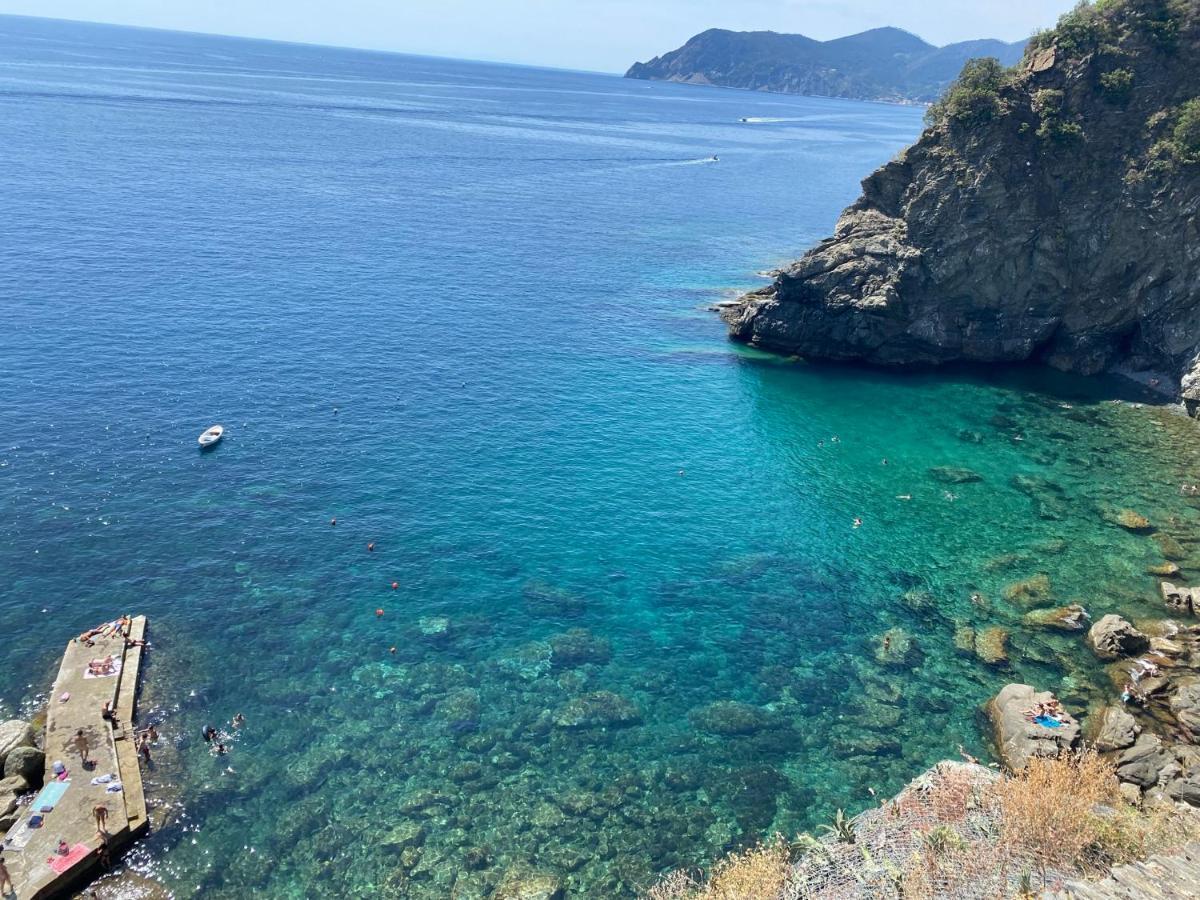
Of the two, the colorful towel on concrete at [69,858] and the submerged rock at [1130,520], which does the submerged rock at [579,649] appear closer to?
the colorful towel on concrete at [69,858]

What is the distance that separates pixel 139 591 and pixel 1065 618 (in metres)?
61.2

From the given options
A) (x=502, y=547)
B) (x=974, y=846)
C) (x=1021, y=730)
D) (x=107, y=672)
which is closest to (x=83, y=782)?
(x=107, y=672)

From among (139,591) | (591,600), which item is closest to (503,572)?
(591,600)

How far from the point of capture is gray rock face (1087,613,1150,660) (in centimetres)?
4856

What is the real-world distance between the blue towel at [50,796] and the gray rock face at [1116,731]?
5155 cm

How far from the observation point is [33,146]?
152500 millimetres

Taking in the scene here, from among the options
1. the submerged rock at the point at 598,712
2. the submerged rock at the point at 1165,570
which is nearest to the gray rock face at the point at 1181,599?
the submerged rock at the point at 1165,570

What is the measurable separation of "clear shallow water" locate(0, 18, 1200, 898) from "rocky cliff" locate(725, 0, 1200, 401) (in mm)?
6086

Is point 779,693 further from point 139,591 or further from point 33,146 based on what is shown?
point 33,146

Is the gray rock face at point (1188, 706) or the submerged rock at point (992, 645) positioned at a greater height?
the gray rock face at point (1188, 706)

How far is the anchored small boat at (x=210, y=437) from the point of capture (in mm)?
66438

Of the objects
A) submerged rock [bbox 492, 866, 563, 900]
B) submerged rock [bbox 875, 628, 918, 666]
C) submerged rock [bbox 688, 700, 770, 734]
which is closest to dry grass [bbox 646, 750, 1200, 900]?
submerged rock [bbox 492, 866, 563, 900]

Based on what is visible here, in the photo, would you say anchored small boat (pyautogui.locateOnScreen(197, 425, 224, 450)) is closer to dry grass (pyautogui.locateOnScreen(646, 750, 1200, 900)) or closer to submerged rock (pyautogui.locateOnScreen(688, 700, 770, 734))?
submerged rock (pyautogui.locateOnScreen(688, 700, 770, 734))

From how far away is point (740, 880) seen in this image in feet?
103
